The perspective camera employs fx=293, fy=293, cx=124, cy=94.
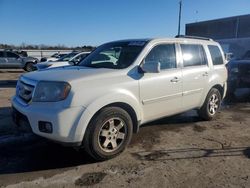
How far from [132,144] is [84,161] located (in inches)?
41.2

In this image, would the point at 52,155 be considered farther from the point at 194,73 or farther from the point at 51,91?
the point at 194,73

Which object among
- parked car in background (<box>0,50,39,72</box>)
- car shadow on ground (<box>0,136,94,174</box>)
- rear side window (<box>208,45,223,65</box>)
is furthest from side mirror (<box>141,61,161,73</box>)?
parked car in background (<box>0,50,39,72</box>)

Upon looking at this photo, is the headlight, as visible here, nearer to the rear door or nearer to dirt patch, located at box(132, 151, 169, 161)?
dirt patch, located at box(132, 151, 169, 161)

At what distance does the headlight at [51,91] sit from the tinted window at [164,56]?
162 cm

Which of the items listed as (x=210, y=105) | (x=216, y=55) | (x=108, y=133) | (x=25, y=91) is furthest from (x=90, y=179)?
(x=216, y=55)

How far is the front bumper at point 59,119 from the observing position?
379 centimetres

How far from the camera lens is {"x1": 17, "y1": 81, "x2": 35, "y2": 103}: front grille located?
13.8 feet

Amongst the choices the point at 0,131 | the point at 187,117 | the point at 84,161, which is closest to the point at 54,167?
the point at 84,161

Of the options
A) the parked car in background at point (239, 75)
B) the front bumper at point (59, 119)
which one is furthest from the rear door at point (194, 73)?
the parked car in background at point (239, 75)

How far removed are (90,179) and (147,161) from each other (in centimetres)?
96

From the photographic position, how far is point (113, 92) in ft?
13.9

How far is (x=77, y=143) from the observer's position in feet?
13.0

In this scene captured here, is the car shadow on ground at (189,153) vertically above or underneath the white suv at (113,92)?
underneath

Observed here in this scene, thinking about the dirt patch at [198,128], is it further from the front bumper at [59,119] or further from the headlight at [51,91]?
the headlight at [51,91]
